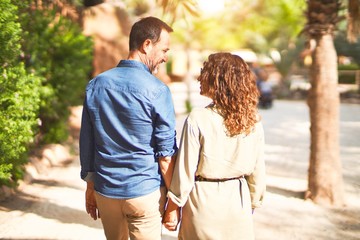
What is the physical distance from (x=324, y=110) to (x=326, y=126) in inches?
7.9

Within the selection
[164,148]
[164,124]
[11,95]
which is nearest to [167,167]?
[164,148]

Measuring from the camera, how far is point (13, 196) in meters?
5.91

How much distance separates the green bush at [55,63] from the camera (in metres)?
7.21

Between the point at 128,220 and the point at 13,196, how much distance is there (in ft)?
13.3

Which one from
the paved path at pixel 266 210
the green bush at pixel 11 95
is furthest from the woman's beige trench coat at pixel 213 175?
the green bush at pixel 11 95

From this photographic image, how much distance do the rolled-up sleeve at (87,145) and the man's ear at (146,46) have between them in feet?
1.50

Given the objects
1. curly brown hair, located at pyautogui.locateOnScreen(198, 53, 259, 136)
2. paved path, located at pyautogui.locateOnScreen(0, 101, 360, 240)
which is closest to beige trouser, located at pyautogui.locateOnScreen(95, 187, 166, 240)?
curly brown hair, located at pyautogui.locateOnScreen(198, 53, 259, 136)

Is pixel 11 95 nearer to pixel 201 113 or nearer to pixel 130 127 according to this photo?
pixel 130 127

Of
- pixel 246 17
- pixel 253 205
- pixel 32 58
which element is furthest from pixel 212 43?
pixel 253 205

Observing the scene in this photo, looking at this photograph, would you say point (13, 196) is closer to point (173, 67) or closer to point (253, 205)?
point (253, 205)

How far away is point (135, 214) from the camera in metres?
2.36

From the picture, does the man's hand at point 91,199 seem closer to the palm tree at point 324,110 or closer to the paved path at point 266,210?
the paved path at point 266,210

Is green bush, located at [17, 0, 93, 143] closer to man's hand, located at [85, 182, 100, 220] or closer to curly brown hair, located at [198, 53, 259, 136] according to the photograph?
man's hand, located at [85, 182, 100, 220]

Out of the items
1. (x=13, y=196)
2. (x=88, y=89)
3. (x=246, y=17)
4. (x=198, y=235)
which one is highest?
(x=246, y=17)
